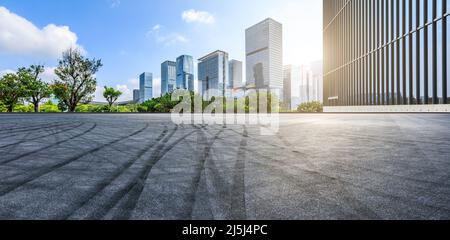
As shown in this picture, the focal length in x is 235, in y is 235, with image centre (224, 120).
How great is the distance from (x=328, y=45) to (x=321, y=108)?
12.7 m

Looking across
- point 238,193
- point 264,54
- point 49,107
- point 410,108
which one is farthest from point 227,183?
point 264,54

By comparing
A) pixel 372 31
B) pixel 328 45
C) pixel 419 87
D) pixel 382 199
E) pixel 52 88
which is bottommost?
pixel 382 199

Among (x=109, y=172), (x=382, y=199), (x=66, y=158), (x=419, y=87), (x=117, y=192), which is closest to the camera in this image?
(x=382, y=199)

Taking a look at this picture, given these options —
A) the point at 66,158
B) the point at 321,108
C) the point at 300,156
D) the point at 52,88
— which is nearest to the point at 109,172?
the point at 66,158

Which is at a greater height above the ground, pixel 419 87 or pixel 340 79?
pixel 340 79

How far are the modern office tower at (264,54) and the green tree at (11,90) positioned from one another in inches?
5304

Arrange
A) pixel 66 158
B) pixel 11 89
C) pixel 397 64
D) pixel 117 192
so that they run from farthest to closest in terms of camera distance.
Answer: pixel 11 89 → pixel 397 64 → pixel 66 158 → pixel 117 192

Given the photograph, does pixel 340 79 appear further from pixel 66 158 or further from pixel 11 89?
pixel 11 89

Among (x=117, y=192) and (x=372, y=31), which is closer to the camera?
(x=117, y=192)

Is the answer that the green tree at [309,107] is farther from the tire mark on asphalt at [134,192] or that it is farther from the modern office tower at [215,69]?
the modern office tower at [215,69]

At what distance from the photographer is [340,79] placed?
4122 cm

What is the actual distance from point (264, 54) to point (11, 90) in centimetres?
15171

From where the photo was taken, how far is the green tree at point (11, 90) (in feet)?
114

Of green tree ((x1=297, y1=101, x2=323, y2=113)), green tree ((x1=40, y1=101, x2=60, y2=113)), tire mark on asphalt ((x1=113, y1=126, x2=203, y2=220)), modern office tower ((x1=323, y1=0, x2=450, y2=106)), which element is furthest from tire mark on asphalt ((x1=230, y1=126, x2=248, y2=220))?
green tree ((x1=40, y1=101, x2=60, y2=113))
